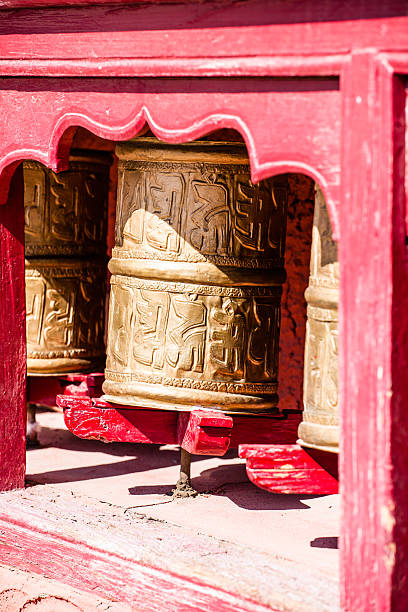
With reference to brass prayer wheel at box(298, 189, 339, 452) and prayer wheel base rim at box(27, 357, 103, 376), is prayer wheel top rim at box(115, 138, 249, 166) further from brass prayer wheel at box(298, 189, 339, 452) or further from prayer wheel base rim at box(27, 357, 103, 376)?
prayer wheel base rim at box(27, 357, 103, 376)

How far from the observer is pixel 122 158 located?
13.5 ft

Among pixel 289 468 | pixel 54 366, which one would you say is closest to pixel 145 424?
pixel 54 366

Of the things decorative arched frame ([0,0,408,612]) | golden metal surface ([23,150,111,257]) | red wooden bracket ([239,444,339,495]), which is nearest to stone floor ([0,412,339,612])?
red wooden bracket ([239,444,339,495])

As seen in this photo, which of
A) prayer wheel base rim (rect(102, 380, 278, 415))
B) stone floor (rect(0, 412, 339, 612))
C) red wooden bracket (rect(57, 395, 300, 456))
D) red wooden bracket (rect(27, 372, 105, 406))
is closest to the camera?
stone floor (rect(0, 412, 339, 612))

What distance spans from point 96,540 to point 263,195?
1.38m

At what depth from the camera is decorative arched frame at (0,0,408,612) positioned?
9.26 feet

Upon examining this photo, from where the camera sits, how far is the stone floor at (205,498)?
3635mm

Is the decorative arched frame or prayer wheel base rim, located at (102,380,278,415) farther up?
the decorative arched frame

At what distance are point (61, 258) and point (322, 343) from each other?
5.53 ft

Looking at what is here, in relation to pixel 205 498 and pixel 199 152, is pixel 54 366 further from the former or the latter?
pixel 199 152

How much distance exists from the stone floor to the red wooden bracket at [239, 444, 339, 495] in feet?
0.75

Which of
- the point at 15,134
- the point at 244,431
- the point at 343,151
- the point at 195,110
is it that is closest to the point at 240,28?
the point at 195,110

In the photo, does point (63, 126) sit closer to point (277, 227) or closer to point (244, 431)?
point (277, 227)

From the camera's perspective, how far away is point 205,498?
4.26 metres
